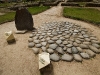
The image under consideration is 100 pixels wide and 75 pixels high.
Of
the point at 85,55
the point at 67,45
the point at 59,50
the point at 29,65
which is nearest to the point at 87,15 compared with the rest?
the point at 67,45

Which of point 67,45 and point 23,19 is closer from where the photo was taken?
point 67,45

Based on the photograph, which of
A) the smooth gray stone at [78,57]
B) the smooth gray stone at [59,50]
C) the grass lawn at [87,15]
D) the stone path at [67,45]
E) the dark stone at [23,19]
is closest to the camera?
the smooth gray stone at [78,57]

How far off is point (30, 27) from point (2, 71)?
9.13 feet

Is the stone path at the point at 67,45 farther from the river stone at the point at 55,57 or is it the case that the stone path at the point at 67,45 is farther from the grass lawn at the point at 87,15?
the grass lawn at the point at 87,15

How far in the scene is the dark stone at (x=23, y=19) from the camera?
4.67 m

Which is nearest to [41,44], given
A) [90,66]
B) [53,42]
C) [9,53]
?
[53,42]

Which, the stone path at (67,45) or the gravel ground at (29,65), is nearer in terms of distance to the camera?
the gravel ground at (29,65)

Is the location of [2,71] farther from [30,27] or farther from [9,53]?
[30,27]

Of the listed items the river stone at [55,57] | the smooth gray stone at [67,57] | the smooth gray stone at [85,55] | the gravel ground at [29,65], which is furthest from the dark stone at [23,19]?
the smooth gray stone at [85,55]

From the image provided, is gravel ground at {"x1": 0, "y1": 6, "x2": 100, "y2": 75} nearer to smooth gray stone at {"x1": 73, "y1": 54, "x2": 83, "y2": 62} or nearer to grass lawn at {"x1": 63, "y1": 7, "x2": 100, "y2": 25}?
smooth gray stone at {"x1": 73, "y1": 54, "x2": 83, "y2": 62}

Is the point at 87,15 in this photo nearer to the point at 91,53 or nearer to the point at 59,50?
the point at 91,53

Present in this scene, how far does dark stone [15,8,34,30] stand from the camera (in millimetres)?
4666

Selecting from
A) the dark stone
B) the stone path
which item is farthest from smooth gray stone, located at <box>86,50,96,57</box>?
the dark stone

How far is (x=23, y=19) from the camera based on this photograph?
4.78 m
